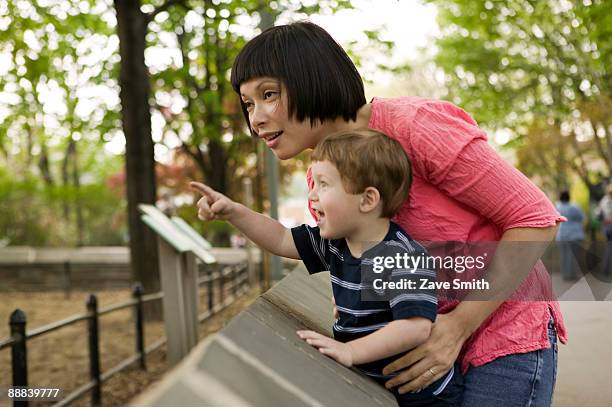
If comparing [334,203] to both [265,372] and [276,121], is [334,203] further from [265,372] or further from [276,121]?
[265,372]

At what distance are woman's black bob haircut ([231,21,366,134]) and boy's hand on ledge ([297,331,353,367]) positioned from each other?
605 millimetres

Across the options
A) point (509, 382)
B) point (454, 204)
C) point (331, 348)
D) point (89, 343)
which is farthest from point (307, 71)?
point (89, 343)

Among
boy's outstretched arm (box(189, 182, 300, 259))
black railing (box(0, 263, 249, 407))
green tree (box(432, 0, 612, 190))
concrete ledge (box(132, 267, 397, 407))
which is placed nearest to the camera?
concrete ledge (box(132, 267, 397, 407))

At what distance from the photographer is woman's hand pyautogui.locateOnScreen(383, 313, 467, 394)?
5.58 feet

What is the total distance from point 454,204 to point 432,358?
0.38m

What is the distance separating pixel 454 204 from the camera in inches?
72.3

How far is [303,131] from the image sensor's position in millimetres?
2006

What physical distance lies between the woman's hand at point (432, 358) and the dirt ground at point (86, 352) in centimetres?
570

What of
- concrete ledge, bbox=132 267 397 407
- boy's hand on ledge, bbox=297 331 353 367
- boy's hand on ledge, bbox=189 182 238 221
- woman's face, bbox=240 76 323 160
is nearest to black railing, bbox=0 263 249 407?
boy's hand on ledge, bbox=189 182 238 221

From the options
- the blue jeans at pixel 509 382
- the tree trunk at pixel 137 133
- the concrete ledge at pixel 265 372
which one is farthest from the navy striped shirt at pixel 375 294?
the tree trunk at pixel 137 133

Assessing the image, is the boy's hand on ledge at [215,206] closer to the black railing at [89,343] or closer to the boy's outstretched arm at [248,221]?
the boy's outstretched arm at [248,221]

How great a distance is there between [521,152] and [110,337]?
17.1 metres

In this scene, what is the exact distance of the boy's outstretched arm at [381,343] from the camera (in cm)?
163

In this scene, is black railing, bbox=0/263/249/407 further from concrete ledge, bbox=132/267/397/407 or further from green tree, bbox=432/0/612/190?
green tree, bbox=432/0/612/190
